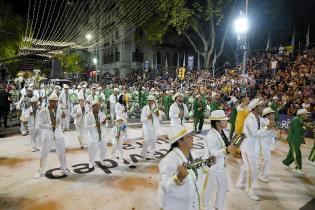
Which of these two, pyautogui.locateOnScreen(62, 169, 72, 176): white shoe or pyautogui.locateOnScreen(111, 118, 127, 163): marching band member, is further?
pyautogui.locateOnScreen(111, 118, 127, 163): marching band member

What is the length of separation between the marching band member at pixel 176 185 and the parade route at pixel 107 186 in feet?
8.84

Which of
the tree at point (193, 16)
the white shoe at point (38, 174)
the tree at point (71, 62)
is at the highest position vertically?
the tree at point (193, 16)

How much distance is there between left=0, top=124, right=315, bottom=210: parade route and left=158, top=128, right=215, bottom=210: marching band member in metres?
2.69

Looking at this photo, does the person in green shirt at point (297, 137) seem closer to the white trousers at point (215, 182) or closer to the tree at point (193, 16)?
the white trousers at point (215, 182)

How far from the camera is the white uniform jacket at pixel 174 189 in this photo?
11.2ft

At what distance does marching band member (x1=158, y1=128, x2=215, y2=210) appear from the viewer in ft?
11.2

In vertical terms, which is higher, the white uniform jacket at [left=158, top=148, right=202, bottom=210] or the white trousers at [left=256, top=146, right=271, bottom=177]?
the white uniform jacket at [left=158, top=148, right=202, bottom=210]

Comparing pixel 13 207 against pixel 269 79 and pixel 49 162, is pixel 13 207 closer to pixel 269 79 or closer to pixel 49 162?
pixel 49 162

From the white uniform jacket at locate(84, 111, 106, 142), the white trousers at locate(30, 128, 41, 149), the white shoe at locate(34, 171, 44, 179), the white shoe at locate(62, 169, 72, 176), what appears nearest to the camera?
the white shoe at locate(34, 171, 44, 179)

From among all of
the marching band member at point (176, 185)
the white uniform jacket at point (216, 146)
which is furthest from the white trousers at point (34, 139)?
the marching band member at point (176, 185)

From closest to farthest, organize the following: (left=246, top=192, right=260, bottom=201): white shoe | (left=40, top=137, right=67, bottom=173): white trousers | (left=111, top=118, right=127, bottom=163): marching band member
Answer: (left=246, top=192, right=260, bottom=201): white shoe < (left=40, top=137, right=67, bottom=173): white trousers < (left=111, top=118, right=127, bottom=163): marching band member

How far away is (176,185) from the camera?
3295 mm

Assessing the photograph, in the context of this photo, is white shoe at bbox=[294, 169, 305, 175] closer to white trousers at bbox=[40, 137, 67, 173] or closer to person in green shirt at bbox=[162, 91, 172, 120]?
white trousers at bbox=[40, 137, 67, 173]

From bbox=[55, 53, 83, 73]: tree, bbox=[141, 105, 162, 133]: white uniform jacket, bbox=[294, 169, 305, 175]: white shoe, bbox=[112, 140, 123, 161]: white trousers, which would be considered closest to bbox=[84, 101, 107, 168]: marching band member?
bbox=[112, 140, 123, 161]: white trousers
